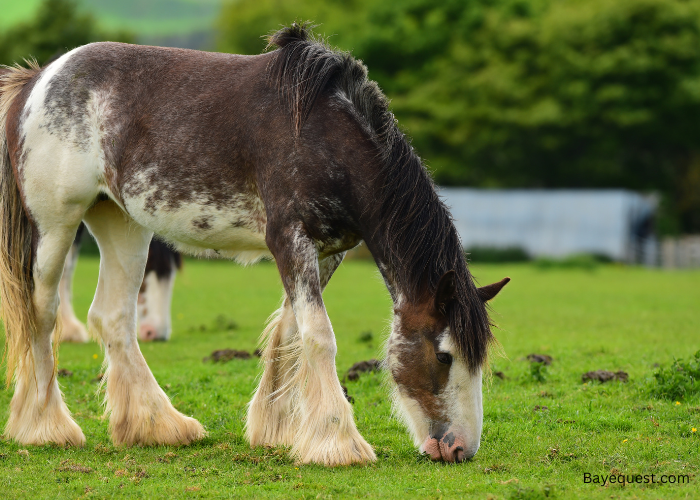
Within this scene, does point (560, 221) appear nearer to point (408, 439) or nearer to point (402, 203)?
point (408, 439)

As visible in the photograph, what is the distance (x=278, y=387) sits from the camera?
18.0 ft

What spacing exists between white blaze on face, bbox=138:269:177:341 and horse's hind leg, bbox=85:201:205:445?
4290 mm

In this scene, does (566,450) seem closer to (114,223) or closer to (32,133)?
(114,223)

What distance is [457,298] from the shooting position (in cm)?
462

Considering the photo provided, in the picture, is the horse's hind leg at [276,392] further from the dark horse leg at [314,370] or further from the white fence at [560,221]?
the white fence at [560,221]

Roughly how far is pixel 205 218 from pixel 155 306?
5446mm

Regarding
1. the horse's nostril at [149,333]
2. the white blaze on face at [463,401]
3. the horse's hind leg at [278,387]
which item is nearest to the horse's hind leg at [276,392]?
the horse's hind leg at [278,387]

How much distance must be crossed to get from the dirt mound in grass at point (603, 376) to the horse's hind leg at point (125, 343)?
11.8ft

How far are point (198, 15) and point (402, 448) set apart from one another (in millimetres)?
156242

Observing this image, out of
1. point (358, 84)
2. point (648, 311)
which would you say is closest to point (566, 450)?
point (358, 84)

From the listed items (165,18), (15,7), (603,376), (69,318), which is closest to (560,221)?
(69,318)

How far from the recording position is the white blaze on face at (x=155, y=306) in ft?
33.4

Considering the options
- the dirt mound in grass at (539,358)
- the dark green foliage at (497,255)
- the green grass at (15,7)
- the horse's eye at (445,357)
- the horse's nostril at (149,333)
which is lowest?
the dark green foliage at (497,255)

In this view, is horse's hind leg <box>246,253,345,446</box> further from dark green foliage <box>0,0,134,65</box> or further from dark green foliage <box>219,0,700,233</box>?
dark green foliage <box>0,0,134,65</box>
